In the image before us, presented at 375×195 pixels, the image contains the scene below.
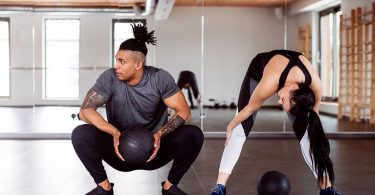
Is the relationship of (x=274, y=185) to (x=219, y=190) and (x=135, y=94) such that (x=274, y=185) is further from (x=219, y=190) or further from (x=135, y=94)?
A: (x=135, y=94)

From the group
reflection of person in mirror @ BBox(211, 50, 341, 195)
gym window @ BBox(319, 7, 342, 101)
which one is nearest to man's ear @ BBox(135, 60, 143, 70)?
reflection of person in mirror @ BBox(211, 50, 341, 195)

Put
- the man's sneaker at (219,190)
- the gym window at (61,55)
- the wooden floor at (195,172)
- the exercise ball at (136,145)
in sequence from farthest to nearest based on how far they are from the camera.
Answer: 1. the gym window at (61,55)
2. the wooden floor at (195,172)
3. the man's sneaker at (219,190)
4. the exercise ball at (136,145)

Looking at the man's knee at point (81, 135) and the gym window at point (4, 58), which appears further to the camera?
the gym window at point (4, 58)

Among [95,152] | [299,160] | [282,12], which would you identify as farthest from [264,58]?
[282,12]

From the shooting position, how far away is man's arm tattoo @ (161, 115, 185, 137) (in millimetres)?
2863

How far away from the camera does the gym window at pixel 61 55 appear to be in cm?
667

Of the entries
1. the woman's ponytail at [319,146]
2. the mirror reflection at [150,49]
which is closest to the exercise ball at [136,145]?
the woman's ponytail at [319,146]

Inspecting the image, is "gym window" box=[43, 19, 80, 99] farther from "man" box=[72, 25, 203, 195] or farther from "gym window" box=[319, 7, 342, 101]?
"man" box=[72, 25, 203, 195]

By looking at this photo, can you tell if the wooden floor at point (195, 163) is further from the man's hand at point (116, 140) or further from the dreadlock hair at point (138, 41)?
the dreadlock hair at point (138, 41)

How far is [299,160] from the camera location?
4793 mm

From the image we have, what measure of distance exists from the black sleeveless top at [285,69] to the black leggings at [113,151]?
48 centimetres

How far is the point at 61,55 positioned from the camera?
670cm

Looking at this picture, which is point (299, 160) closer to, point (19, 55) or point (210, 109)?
point (210, 109)

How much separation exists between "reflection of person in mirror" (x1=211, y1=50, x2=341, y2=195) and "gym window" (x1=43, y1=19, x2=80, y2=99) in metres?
4.00
